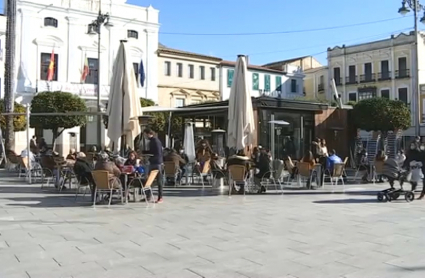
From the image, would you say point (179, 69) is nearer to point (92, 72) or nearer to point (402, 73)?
point (92, 72)

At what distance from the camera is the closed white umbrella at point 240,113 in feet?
41.5

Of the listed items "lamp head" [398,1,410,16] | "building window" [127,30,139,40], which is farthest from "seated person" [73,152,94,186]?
"building window" [127,30,139,40]

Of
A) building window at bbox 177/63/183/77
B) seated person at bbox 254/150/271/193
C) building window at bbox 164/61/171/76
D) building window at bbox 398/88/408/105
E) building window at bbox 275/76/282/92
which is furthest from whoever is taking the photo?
building window at bbox 275/76/282/92

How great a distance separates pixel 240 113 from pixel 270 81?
3953 cm

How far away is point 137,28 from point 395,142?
23.2 meters

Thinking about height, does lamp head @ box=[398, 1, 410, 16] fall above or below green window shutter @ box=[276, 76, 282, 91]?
below

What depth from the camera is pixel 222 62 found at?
46094 mm

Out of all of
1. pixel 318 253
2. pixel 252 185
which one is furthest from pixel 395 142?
pixel 318 253

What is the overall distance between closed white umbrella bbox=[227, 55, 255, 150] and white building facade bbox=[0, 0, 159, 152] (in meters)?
19.6

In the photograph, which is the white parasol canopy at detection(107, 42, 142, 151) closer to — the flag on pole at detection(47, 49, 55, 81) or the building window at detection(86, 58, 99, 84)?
the flag on pole at detection(47, 49, 55, 81)

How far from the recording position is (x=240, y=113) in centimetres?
1273

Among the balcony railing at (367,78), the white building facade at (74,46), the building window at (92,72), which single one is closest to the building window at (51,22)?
the white building facade at (74,46)

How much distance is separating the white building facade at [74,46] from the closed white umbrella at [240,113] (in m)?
19.6

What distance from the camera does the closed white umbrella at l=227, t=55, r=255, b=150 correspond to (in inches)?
499
